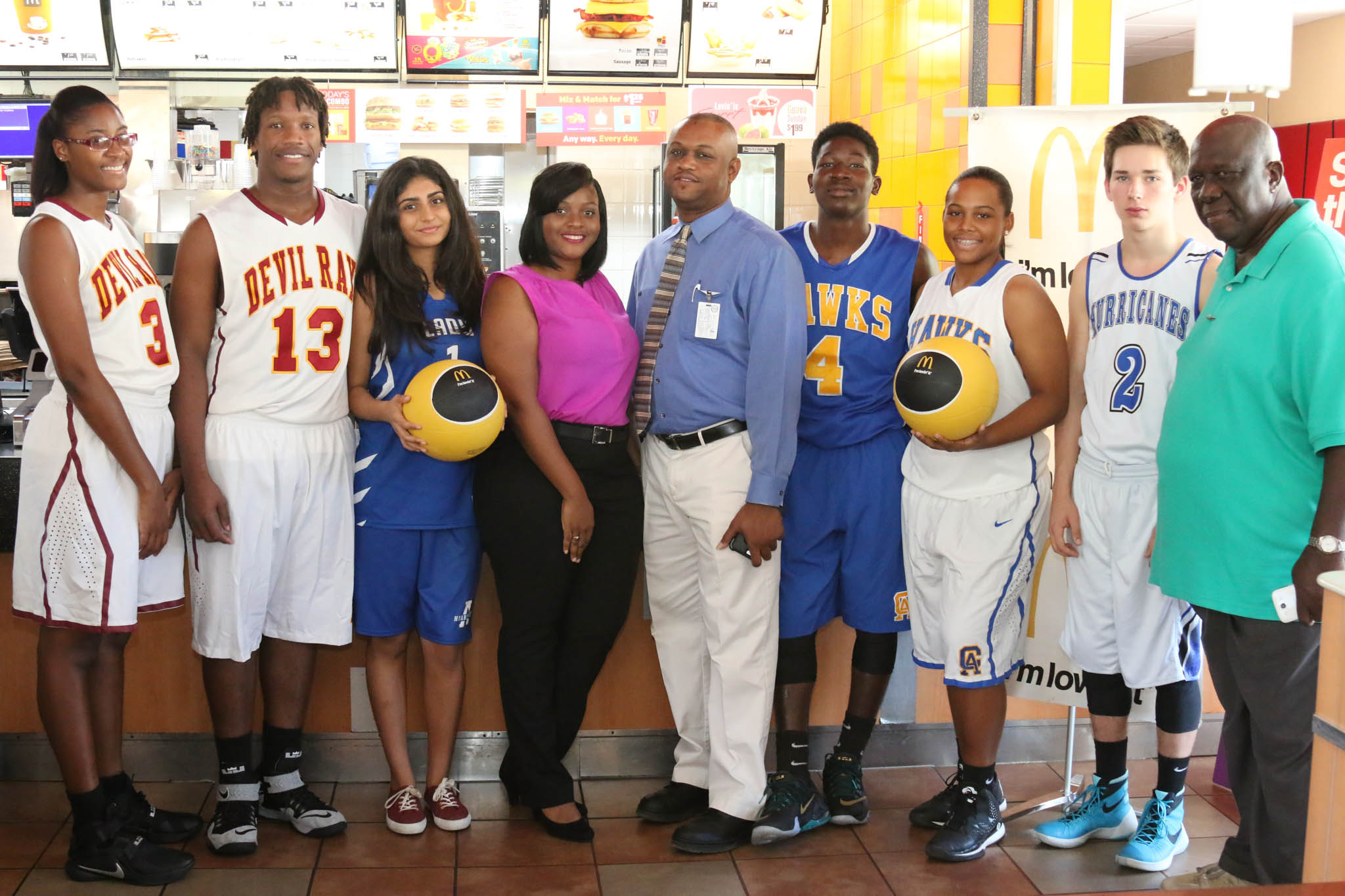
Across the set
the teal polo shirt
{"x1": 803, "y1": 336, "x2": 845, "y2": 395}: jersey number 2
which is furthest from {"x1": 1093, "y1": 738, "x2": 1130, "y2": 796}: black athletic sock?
{"x1": 803, "y1": 336, "x2": 845, "y2": 395}: jersey number 2

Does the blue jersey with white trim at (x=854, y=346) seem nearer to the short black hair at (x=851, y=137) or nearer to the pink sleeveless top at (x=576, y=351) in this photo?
the short black hair at (x=851, y=137)

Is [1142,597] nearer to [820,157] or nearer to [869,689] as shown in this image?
[869,689]

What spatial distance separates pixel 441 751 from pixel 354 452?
2.55 ft

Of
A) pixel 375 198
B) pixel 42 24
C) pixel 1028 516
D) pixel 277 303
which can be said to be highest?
pixel 42 24

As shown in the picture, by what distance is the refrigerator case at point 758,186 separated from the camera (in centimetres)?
575

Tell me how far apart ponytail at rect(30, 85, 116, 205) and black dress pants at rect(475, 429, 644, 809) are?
109 centimetres

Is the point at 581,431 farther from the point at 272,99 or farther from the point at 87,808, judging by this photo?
the point at 87,808

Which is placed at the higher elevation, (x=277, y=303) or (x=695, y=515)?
(x=277, y=303)

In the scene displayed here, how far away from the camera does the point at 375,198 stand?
2.65 meters

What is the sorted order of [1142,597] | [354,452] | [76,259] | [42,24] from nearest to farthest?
[76,259], [1142,597], [354,452], [42,24]

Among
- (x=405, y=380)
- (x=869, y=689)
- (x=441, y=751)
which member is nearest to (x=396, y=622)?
(x=441, y=751)

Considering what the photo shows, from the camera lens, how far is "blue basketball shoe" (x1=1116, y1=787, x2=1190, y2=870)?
106 inches

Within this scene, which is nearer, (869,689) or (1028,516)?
(1028,516)

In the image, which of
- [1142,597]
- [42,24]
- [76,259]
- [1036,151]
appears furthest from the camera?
[42,24]
